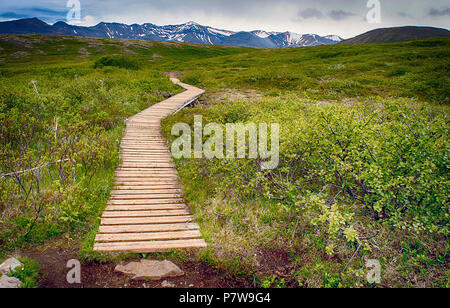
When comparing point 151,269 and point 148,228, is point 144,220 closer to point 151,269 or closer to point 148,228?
point 148,228

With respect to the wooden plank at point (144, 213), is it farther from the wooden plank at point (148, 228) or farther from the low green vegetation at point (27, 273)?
the low green vegetation at point (27, 273)

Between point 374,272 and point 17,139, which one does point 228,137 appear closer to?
point 374,272

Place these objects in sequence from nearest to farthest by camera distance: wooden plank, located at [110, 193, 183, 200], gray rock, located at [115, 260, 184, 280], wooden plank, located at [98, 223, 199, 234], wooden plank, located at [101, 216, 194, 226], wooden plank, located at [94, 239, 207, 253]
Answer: gray rock, located at [115, 260, 184, 280] → wooden plank, located at [94, 239, 207, 253] → wooden plank, located at [98, 223, 199, 234] → wooden plank, located at [101, 216, 194, 226] → wooden plank, located at [110, 193, 183, 200]

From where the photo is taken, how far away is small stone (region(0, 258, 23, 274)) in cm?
420

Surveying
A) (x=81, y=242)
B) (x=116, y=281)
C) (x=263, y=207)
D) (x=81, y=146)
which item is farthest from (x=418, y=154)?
(x=81, y=146)

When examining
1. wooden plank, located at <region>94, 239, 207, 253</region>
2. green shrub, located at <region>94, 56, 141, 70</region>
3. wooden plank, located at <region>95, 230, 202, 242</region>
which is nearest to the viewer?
wooden plank, located at <region>94, 239, 207, 253</region>

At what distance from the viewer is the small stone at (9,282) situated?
3974 mm

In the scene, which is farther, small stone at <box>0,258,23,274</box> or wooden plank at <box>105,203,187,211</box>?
wooden plank at <box>105,203,187,211</box>

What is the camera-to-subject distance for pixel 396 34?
182m

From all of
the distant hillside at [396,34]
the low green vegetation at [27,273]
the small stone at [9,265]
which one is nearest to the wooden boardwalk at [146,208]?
the low green vegetation at [27,273]

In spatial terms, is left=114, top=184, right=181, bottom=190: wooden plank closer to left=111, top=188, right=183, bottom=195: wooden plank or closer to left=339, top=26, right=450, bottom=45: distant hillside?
left=111, top=188, right=183, bottom=195: wooden plank

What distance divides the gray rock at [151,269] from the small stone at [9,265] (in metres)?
1.72

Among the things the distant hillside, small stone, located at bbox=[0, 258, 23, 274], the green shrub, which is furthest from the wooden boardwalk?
the distant hillside

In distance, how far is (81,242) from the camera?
17.3ft
